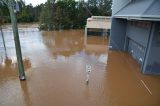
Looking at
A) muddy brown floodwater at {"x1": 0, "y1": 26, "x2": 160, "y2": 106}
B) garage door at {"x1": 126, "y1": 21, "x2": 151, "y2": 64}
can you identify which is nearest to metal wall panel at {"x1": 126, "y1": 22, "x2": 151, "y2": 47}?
garage door at {"x1": 126, "y1": 21, "x2": 151, "y2": 64}

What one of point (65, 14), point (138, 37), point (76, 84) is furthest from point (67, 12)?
point (76, 84)

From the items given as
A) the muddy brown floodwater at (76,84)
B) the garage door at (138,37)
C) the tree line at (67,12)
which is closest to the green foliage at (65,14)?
the tree line at (67,12)

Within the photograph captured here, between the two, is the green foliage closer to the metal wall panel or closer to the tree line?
the tree line

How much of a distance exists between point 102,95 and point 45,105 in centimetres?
256

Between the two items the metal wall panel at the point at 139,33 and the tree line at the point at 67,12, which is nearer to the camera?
the metal wall panel at the point at 139,33

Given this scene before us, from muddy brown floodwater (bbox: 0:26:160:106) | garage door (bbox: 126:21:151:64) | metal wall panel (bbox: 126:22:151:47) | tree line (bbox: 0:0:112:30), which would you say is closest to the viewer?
muddy brown floodwater (bbox: 0:26:160:106)

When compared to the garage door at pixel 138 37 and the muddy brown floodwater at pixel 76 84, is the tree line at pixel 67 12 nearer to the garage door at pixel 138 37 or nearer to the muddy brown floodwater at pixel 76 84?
the muddy brown floodwater at pixel 76 84

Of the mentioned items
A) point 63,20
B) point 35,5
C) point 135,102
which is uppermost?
point 35,5

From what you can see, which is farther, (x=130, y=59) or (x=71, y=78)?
(x=130, y=59)

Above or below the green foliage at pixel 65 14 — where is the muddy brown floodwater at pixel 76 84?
below

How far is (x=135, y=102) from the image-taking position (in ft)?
20.1

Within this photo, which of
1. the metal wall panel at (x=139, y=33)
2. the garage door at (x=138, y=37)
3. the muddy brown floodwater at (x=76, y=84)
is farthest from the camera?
the garage door at (x=138, y=37)

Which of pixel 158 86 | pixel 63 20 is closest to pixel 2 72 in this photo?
pixel 158 86

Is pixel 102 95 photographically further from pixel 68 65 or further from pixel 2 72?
pixel 2 72
